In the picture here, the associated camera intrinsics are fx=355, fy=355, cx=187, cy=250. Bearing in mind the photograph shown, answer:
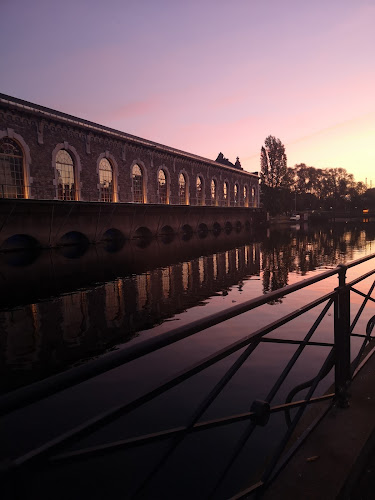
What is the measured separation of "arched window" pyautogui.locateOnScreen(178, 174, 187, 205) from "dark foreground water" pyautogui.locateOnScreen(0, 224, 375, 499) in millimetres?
24510

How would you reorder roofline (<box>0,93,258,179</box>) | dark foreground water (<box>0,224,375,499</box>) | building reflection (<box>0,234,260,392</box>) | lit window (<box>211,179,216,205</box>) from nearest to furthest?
dark foreground water (<box>0,224,375,499</box>) < building reflection (<box>0,234,260,392</box>) < roofline (<box>0,93,258,179</box>) < lit window (<box>211,179,216,205</box>)

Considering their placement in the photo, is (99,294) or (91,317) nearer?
(91,317)

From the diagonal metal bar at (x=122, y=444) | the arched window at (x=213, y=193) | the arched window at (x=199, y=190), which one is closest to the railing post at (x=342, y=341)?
the diagonal metal bar at (x=122, y=444)

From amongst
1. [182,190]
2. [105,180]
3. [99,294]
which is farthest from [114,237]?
[99,294]

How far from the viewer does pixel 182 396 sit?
473 cm

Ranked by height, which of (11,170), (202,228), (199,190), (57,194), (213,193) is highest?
(199,190)

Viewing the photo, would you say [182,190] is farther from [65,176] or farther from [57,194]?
[57,194]

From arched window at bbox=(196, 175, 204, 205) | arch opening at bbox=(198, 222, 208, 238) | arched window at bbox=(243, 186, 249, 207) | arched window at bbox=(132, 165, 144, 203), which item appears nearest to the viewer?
arched window at bbox=(132, 165, 144, 203)

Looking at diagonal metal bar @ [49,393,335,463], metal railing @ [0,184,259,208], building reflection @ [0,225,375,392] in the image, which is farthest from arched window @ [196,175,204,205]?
diagonal metal bar @ [49,393,335,463]

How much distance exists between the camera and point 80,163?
85.6 ft

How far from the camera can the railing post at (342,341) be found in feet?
9.43

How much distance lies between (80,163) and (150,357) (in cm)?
2281

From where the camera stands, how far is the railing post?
9.43ft

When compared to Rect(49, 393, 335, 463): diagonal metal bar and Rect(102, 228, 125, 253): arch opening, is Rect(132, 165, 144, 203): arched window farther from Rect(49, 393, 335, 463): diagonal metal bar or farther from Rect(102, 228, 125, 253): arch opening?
Rect(49, 393, 335, 463): diagonal metal bar
